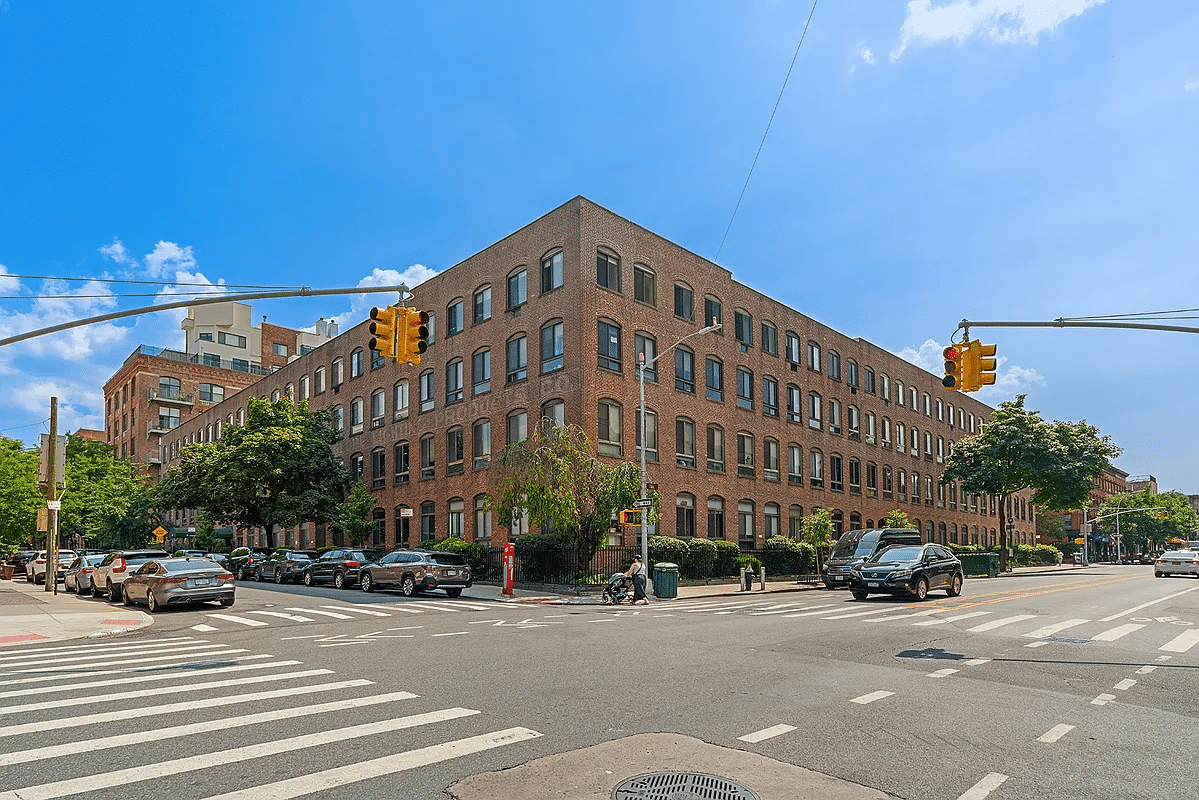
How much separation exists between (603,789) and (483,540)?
33546 millimetres

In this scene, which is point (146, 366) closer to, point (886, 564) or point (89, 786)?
point (886, 564)

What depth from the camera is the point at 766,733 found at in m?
7.55

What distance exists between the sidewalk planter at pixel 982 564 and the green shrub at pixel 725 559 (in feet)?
71.4

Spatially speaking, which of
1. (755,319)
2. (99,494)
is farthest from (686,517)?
(99,494)

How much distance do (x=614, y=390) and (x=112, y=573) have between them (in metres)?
19.2

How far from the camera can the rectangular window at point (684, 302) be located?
1612 inches

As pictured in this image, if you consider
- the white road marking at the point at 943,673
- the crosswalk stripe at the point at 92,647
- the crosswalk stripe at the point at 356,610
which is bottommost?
the crosswalk stripe at the point at 356,610

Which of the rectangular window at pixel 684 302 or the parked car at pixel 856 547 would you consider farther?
the rectangular window at pixel 684 302

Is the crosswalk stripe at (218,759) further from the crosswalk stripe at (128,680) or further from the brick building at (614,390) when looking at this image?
the brick building at (614,390)

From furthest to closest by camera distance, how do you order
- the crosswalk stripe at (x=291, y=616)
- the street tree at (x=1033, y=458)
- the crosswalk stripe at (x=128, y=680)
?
the street tree at (x=1033, y=458), the crosswalk stripe at (x=291, y=616), the crosswalk stripe at (x=128, y=680)

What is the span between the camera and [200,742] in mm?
7098

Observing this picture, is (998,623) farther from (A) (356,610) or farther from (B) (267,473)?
(B) (267,473)

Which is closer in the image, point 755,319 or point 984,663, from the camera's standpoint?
point 984,663

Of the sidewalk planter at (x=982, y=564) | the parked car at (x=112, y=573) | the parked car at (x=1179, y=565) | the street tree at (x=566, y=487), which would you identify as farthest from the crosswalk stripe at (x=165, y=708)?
the parked car at (x=1179, y=565)
